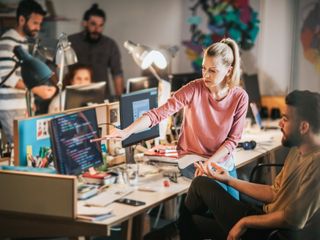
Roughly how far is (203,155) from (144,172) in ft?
1.18

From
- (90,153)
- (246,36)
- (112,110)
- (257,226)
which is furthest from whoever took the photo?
(246,36)

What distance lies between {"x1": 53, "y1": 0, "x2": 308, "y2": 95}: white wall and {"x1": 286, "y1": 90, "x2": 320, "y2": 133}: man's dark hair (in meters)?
2.68

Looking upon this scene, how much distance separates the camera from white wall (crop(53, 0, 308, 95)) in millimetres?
5617

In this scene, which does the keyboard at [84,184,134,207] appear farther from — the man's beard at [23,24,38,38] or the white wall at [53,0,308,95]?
the white wall at [53,0,308,95]

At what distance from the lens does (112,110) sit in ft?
12.4

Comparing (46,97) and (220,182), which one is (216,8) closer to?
(46,97)

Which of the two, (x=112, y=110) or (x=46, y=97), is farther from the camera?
(x=46, y=97)

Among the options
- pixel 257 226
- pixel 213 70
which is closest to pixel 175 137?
pixel 213 70

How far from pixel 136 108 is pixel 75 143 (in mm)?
622

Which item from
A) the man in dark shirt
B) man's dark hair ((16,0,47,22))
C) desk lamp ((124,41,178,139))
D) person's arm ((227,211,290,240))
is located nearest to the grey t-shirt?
the man in dark shirt

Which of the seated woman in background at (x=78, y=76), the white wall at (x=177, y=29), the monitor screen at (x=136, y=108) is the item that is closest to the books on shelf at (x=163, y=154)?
the monitor screen at (x=136, y=108)

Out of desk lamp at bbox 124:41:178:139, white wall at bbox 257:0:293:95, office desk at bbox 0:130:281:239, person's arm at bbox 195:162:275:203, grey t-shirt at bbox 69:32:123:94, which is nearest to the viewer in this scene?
office desk at bbox 0:130:281:239

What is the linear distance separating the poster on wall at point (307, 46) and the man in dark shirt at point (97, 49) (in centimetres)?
176

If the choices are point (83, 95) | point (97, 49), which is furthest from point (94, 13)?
point (83, 95)
